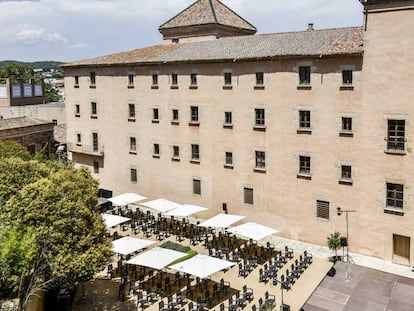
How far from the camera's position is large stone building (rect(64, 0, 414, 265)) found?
28562mm

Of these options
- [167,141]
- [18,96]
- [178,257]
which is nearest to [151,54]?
[167,141]

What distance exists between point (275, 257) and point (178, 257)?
7587 millimetres

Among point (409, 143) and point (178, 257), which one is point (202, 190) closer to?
point (178, 257)

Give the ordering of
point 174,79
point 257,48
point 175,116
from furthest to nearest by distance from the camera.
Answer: point 175,116
point 174,79
point 257,48

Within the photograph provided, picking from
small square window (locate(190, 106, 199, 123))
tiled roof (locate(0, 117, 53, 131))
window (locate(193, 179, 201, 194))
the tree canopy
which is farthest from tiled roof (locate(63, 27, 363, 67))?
the tree canopy

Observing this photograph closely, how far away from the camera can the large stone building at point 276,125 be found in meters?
28.6

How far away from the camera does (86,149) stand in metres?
47.0

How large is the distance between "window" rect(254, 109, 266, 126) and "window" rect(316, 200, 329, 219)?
7285mm

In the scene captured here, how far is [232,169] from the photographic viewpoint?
36.4 meters

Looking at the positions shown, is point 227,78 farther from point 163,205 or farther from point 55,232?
point 55,232

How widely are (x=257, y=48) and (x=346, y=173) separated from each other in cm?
1223

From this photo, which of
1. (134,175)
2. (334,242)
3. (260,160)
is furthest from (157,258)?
(134,175)

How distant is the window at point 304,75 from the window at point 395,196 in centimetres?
905

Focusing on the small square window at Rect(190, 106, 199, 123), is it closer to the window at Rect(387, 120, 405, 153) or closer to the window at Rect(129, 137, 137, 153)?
the window at Rect(129, 137, 137, 153)
